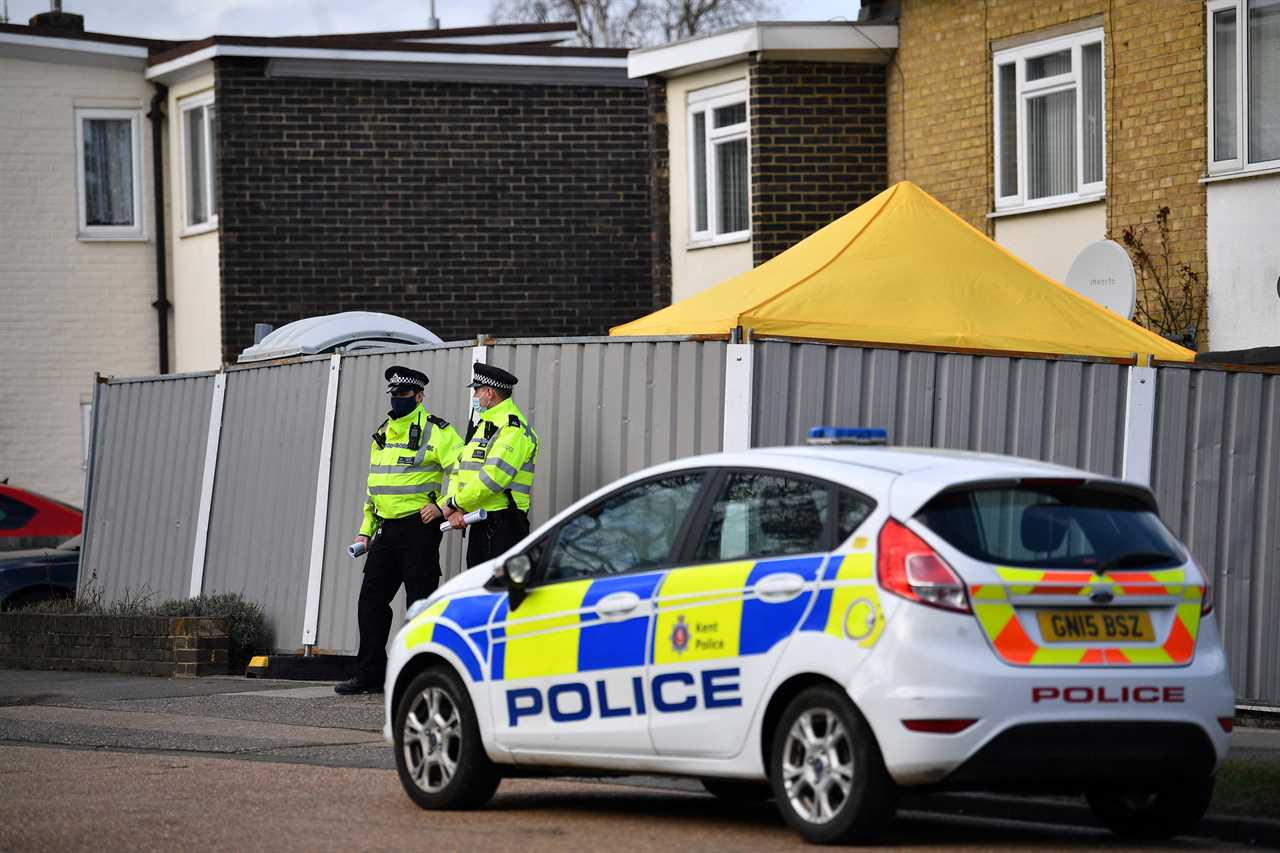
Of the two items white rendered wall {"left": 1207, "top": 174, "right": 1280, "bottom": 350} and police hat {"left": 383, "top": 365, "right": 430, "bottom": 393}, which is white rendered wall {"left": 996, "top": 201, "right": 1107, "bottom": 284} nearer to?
white rendered wall {"left": 1207, "top": 174, "right": 1280, "bottom": 350}

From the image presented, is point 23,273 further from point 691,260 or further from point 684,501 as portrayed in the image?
point 684,501

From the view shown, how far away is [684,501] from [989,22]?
12.5 m

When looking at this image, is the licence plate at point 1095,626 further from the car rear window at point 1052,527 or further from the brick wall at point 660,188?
the brick wall at point 660,188

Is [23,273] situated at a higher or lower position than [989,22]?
lower

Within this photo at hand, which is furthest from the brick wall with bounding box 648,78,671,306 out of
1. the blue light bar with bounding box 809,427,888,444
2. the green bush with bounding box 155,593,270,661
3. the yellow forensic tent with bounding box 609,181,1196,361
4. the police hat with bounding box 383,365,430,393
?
the blue light bar with bounding box 809,427,888,444

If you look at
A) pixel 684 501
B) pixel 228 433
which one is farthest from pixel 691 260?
pixel 684 501

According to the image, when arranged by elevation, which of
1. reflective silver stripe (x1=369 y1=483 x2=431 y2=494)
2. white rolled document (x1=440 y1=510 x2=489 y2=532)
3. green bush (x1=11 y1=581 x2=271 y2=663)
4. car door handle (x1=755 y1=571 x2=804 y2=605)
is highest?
reflective silver stripe (x1=369 y1=483 x2=431 y2=494)

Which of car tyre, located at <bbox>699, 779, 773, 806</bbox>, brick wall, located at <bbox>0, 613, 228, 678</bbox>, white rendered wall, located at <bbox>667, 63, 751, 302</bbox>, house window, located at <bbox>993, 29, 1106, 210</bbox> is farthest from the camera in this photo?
white rendered wall, located at <bbox>667, 63, 751, 302</bbox>

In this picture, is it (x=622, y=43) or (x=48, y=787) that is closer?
(x=48, y=787)

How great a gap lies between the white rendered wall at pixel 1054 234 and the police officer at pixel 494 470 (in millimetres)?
7365

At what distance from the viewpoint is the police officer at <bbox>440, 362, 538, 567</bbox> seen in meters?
12.6

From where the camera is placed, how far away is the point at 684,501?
334 inches

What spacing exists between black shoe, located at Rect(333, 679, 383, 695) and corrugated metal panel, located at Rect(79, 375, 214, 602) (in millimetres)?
3546

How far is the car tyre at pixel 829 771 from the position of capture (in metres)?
7.41
